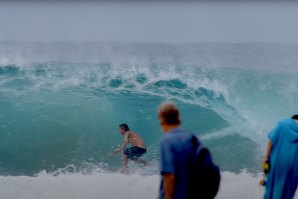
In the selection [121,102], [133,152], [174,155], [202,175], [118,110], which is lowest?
[202,175]

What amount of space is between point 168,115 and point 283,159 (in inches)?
62.5

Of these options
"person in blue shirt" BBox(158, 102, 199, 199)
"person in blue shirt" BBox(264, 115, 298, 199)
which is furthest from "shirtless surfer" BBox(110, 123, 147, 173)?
"person in blue shirt" BBox(158, 102, 199, 199)

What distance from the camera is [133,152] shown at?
7.24 m

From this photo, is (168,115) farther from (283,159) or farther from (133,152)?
(133,152)

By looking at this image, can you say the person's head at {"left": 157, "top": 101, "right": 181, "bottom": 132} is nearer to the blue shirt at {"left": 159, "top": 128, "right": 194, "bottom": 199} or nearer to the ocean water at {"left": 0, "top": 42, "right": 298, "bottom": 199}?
the blue shirt at {"left": 159, "top": 128, "right": 194, "bottom": 199}

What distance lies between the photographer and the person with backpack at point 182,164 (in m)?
2.70

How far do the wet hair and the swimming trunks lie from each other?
178 inches

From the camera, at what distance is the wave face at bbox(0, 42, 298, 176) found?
8117 mm

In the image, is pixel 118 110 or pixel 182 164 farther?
pixel 118 110

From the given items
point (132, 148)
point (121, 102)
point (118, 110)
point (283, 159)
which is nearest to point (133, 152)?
point (132, 148)

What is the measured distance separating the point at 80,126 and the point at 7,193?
14.4 feet

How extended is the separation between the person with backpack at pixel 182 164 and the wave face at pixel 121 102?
13.9 feet

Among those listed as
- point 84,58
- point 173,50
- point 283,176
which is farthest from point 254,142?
point 173,50

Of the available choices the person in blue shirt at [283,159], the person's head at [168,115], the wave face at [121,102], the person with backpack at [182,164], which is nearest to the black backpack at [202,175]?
the person with backpack at [182,164]
